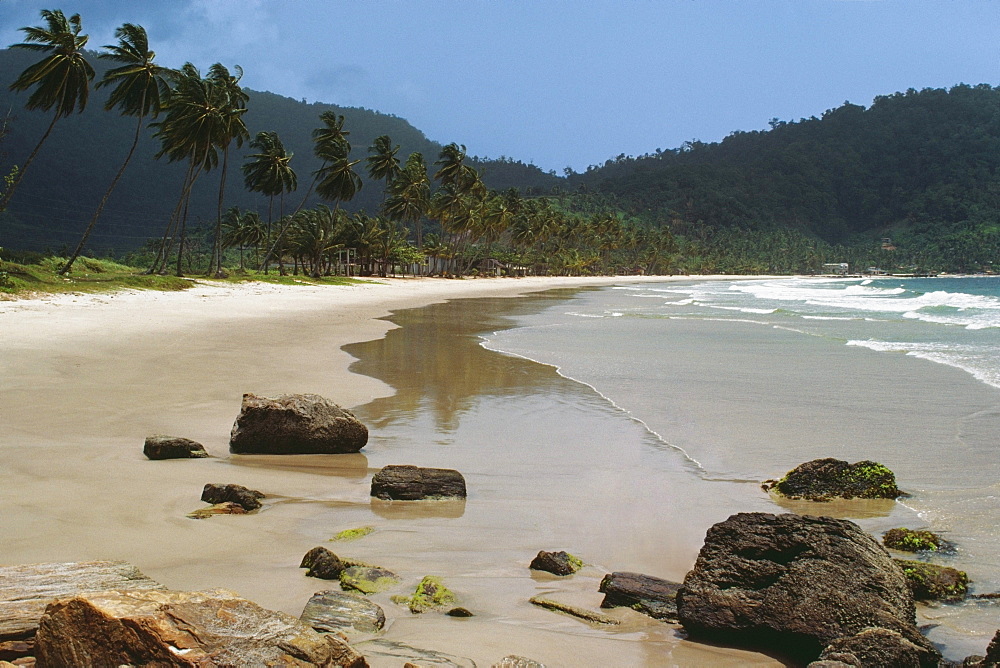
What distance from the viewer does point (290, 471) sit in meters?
7.11

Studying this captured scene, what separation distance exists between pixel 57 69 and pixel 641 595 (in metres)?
37.1

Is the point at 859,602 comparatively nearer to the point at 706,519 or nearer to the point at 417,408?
the point at 706,519

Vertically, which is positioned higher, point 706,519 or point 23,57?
point 23,57

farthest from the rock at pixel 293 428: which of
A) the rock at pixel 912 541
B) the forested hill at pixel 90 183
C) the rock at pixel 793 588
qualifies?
the forested hill at pixel 90 183

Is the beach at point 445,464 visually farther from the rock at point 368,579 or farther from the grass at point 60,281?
the grass at point 60,281

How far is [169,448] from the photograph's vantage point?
282 inches

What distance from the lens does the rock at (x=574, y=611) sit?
13.3 ft

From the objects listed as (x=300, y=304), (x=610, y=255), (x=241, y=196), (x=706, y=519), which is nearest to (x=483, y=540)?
(x=706, y=519)

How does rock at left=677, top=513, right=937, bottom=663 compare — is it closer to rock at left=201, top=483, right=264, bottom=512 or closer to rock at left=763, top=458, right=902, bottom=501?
rock at left=763, top=458, right=902, bottom=501

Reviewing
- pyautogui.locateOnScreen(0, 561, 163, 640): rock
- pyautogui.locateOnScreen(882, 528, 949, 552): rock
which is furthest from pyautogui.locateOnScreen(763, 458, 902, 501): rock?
pyautogui.locateOnScreen(0, 561, 163, 640): rock

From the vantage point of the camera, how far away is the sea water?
19.7ft

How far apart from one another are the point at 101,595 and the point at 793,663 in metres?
3.12

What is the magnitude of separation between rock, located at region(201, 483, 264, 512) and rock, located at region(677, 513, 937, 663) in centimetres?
330

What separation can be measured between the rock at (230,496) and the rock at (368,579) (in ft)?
5.46
